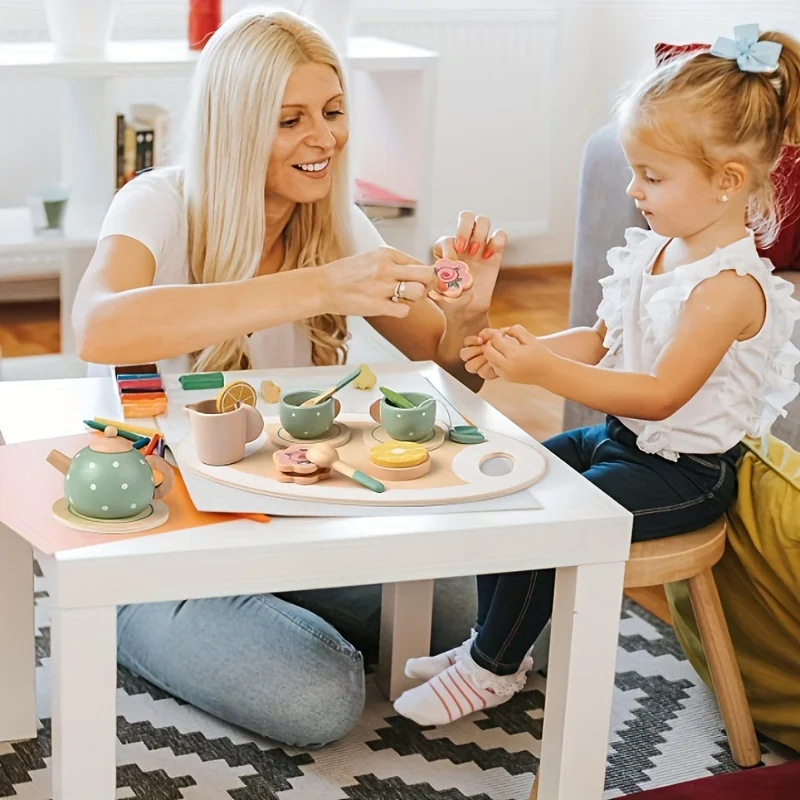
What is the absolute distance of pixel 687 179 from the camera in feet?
5.23

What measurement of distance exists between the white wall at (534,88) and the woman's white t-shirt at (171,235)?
1.83m

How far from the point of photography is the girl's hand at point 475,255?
65.7 inches

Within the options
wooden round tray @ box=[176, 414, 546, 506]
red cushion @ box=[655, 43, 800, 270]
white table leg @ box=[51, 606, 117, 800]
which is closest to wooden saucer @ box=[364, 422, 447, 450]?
wooden round tray @ box=[176, 414, 546, 506]

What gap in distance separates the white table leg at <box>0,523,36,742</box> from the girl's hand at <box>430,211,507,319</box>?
614 millimetres

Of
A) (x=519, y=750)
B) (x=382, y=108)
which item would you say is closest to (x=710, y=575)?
(x=519, y=750)

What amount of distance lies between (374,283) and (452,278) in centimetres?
11

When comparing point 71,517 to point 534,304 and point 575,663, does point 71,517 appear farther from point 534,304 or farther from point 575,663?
point 534,304

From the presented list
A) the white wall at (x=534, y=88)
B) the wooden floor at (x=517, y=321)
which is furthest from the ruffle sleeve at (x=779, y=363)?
the white wall at (x=534, y=88)

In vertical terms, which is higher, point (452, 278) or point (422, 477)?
point (452, 278)

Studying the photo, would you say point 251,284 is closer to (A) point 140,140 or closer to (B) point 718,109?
(B) point 718,109

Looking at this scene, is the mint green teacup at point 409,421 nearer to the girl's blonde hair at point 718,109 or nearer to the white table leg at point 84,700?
the white table leg at point 84,700

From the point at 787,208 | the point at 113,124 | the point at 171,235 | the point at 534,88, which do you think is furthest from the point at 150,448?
the point at 534,88

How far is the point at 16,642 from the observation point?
5.38ft

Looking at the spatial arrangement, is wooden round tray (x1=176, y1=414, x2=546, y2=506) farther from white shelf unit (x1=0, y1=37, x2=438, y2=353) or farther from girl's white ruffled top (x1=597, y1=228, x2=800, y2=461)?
white shelf unit (x1=0, y1=37, x2=438, y2=353)
